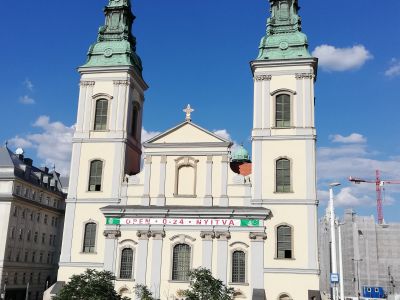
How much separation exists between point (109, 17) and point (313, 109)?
21.5 meters

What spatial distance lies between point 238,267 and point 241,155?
21.7 meters

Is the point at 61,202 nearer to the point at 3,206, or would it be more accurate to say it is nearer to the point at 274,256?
the point at 3,206

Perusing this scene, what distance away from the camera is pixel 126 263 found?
39.9 metres

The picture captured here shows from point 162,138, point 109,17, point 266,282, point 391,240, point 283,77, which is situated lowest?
point 266,282

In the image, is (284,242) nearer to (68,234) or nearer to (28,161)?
(68,234)

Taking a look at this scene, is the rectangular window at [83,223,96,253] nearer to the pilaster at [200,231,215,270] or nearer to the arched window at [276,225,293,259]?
the pilaster at [200,231,215,270]

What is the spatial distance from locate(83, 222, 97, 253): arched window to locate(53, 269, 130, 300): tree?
13.0m

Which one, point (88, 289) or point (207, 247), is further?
point (207, 247)

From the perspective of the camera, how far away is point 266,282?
37.6 meters

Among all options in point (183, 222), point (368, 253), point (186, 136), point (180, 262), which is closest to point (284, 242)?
point (183, 222)

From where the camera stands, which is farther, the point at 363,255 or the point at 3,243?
the point at 363,255

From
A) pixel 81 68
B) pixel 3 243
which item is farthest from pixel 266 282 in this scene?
pixel 3 243

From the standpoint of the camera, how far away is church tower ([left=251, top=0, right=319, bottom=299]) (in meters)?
37.5

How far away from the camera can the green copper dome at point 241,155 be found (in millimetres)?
57719
